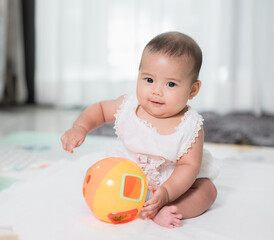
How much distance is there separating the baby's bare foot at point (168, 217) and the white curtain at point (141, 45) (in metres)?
1.91

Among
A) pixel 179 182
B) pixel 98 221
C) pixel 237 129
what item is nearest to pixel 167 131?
pixel 179 182

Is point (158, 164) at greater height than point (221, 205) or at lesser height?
greater

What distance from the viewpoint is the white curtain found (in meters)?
2.62

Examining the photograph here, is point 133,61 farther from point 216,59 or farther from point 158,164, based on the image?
point 158,164

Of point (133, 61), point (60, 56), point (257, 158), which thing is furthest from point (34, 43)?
point (257, 158)

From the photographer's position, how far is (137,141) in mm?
958

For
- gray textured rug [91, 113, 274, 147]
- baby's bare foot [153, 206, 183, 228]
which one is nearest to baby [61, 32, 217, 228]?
baby's bare foot [153, 206, 183, 228]

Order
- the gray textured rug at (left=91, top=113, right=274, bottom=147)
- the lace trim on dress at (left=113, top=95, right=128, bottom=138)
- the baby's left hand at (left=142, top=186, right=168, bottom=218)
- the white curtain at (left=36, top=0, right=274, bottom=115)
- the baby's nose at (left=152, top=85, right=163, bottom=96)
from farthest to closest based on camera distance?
the white curtain at (left=36, top=0, right=274, bottom=115)
the gray textured rug at (left=91, top=113, right=274, bottom=147)
the lace trim on dress at (left=113, top=95, right=128, bottom=138)
the baby's nose at (left=152, top=85, right=163, bottom=96)
the baby's left hand at (left=142, top=186, right=168, bottom=218)

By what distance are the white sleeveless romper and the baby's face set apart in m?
0.05

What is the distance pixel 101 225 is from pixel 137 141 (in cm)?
24

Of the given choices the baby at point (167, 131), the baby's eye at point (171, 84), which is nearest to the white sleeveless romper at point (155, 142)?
the baby at point (167, 131)

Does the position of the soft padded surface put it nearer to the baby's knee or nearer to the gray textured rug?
the baby's knee

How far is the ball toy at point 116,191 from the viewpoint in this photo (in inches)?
31.3

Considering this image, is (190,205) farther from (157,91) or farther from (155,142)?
(157,91)
